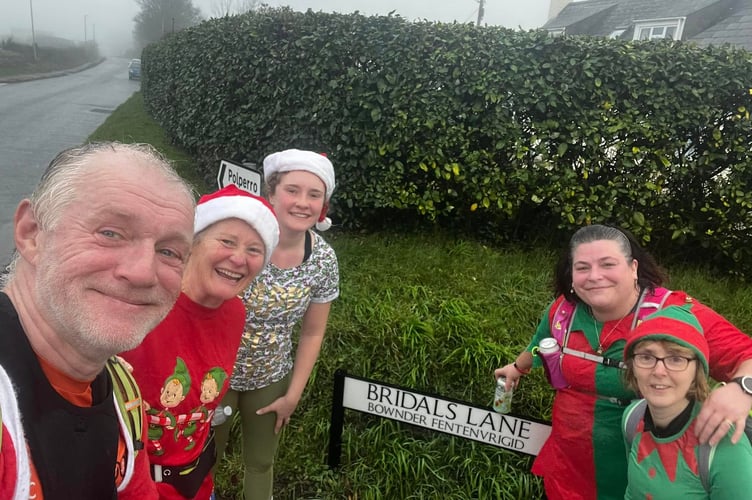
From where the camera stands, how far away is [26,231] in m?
0.95

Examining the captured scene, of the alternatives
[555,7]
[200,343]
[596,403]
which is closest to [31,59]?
[555,7]

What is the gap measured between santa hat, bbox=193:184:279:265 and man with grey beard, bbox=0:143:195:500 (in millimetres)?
537

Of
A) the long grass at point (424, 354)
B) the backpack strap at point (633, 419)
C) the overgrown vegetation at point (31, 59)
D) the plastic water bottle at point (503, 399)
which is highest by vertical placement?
the overgrown vegetation at point (31, 59)

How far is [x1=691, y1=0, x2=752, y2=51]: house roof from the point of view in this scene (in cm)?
1502

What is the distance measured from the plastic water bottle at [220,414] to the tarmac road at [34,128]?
370 cm

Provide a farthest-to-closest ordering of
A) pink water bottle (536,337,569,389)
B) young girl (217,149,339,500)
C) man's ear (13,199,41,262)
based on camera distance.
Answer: young girl (217,149,339,500) < pink water bottle (536,337,569,389) < man's ear (13,199,41,262)

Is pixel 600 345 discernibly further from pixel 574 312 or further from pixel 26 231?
pixel 26 231

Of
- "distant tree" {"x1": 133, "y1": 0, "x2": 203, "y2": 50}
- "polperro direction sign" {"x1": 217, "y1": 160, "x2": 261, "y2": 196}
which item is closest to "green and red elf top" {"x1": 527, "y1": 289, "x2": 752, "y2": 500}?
"polperro direction sign" {"x1": 217, "y1": 160, "x2": 261, "y2": 196}

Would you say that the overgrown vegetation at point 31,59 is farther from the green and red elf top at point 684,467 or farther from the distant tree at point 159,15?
the green and red elf top at point 684,467

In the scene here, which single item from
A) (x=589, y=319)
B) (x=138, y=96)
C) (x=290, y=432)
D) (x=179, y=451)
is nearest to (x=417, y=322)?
(x=290, y=432)

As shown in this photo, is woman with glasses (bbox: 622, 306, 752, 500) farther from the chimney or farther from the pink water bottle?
the chimney

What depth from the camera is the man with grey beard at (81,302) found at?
86 centimetres

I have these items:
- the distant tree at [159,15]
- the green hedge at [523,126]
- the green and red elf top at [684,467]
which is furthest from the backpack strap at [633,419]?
the distant tree at [159,15]

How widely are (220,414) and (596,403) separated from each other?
142cm
